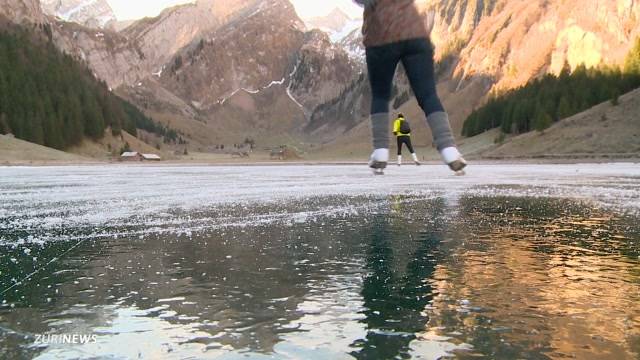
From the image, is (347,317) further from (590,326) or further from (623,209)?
(623,209)

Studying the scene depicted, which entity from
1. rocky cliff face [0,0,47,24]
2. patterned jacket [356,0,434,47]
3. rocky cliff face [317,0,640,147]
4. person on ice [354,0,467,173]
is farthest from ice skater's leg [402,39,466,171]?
rocky cliff face [0,0,47,24]

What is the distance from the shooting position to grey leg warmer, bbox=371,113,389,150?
6.99 m

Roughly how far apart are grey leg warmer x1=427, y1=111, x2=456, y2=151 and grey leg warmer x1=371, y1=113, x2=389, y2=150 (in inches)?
25.7

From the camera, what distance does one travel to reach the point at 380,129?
7109mm

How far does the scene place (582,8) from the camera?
131 metres

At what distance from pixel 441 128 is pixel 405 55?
944 mm

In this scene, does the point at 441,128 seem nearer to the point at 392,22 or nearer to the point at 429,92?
the point at 429,92

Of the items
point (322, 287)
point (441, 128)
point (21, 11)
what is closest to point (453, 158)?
point (441, 128)

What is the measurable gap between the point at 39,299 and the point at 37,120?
353 ft

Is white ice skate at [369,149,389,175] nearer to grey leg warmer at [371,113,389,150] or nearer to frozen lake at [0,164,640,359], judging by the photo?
grey leg warmer at [371,113,389,150]

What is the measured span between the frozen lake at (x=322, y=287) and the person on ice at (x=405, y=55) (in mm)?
1290

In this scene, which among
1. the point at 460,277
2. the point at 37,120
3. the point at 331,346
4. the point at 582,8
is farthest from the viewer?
the point at 582,8

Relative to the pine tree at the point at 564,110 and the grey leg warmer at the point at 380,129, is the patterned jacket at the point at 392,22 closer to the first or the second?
the grey leg warmer at the point at 380,129

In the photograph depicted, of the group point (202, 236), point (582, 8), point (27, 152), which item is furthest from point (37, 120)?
point (582, 8)
